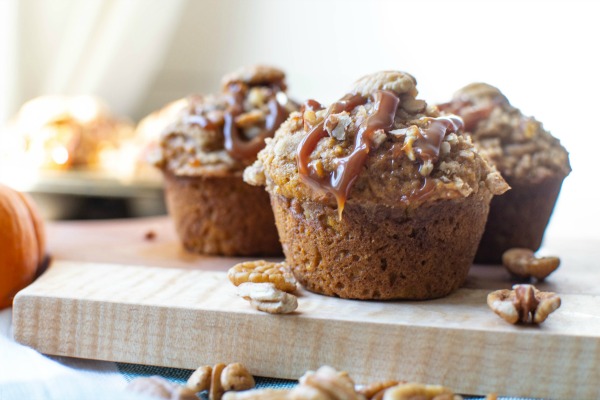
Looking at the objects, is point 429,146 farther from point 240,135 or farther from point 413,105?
point 240,135

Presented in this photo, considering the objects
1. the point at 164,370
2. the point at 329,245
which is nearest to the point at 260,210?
the point at 329,245

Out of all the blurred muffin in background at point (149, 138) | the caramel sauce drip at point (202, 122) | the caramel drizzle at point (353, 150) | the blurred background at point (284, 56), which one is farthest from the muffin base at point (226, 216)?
the blurred muffin in background at point (149, 138)

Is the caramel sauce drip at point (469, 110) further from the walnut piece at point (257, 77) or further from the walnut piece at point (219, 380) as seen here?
the walnut piece at point (219, 380)

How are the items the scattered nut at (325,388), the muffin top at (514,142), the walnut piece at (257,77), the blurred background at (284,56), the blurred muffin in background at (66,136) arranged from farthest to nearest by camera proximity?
the blurred muffin in background at (66,136), the blurred background at (284,56), the walnut piece at (257,77), the muffin top at (514,142), the scattered nut at (325,388)

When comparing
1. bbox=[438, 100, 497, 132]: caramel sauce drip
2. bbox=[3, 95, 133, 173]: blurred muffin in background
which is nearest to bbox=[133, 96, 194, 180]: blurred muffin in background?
bbox=[3, 95, 133, 173]: blurred muffin in background

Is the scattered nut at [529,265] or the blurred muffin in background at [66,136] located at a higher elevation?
the scattered nut at [529,265]
